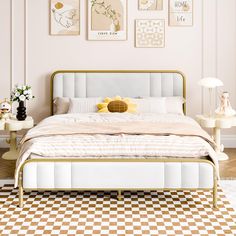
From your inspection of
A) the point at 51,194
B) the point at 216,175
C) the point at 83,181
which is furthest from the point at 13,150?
the point at 216,175

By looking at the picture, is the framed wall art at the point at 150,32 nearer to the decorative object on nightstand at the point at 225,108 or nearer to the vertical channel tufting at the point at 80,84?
the vertical channel tufting at the point at 80,84

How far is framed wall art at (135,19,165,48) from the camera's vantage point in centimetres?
707

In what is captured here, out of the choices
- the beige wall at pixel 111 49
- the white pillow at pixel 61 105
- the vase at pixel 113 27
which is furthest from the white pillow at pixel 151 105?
the vase at pixel 113 27

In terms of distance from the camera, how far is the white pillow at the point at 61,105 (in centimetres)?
681

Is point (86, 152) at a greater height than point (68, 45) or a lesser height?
lesser

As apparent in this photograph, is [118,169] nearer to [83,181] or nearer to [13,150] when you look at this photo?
[83,181]

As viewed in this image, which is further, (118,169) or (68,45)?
(68,45)

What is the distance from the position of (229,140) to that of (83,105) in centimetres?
213

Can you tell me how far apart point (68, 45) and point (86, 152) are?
2718 mm

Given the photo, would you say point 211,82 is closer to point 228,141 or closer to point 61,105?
point 228,141

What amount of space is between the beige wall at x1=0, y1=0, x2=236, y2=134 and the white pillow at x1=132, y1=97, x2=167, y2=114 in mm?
648

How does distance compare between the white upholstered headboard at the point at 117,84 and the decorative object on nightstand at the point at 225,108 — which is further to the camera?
the white upholstered headboard at the point at 117,84

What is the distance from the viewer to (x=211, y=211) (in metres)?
4.59

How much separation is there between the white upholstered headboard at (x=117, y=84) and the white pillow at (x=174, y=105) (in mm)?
202
